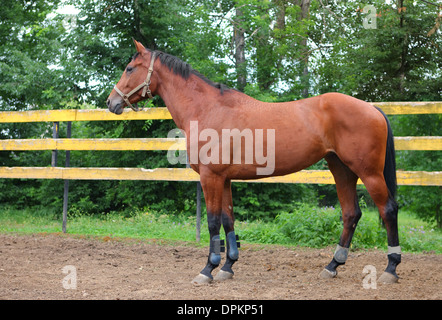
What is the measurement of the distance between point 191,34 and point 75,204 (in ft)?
14.3

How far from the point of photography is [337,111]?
13.3 ft

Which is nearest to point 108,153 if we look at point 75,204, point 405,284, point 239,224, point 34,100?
point 75,204

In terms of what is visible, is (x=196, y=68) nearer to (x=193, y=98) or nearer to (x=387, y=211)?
(x=193, y=98)

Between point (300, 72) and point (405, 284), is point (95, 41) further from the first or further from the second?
point (405, 284)

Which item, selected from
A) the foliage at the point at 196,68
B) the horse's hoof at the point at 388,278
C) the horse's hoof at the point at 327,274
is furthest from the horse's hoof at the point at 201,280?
the foliage at the point at 196,68

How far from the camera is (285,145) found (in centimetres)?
409

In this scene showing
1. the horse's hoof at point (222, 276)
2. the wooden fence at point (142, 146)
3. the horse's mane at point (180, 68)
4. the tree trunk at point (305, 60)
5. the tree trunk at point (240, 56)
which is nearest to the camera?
the horse's hoof at point (222, 276)

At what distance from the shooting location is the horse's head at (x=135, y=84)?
450 centimetres

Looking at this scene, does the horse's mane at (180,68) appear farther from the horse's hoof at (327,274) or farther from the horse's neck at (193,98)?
the horse's hoof at (327,274)

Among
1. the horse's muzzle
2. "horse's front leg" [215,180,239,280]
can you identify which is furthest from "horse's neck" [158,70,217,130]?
"horse's front leg" [215,180,239,280]

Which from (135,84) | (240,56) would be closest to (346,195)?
(135,84)

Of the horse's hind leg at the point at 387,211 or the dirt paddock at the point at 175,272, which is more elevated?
the horse's hind leg at the point at 387,211

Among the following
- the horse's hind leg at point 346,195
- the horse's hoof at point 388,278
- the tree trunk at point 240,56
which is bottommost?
the horse's hoof at point 388,278

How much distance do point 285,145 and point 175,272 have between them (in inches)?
66.5
